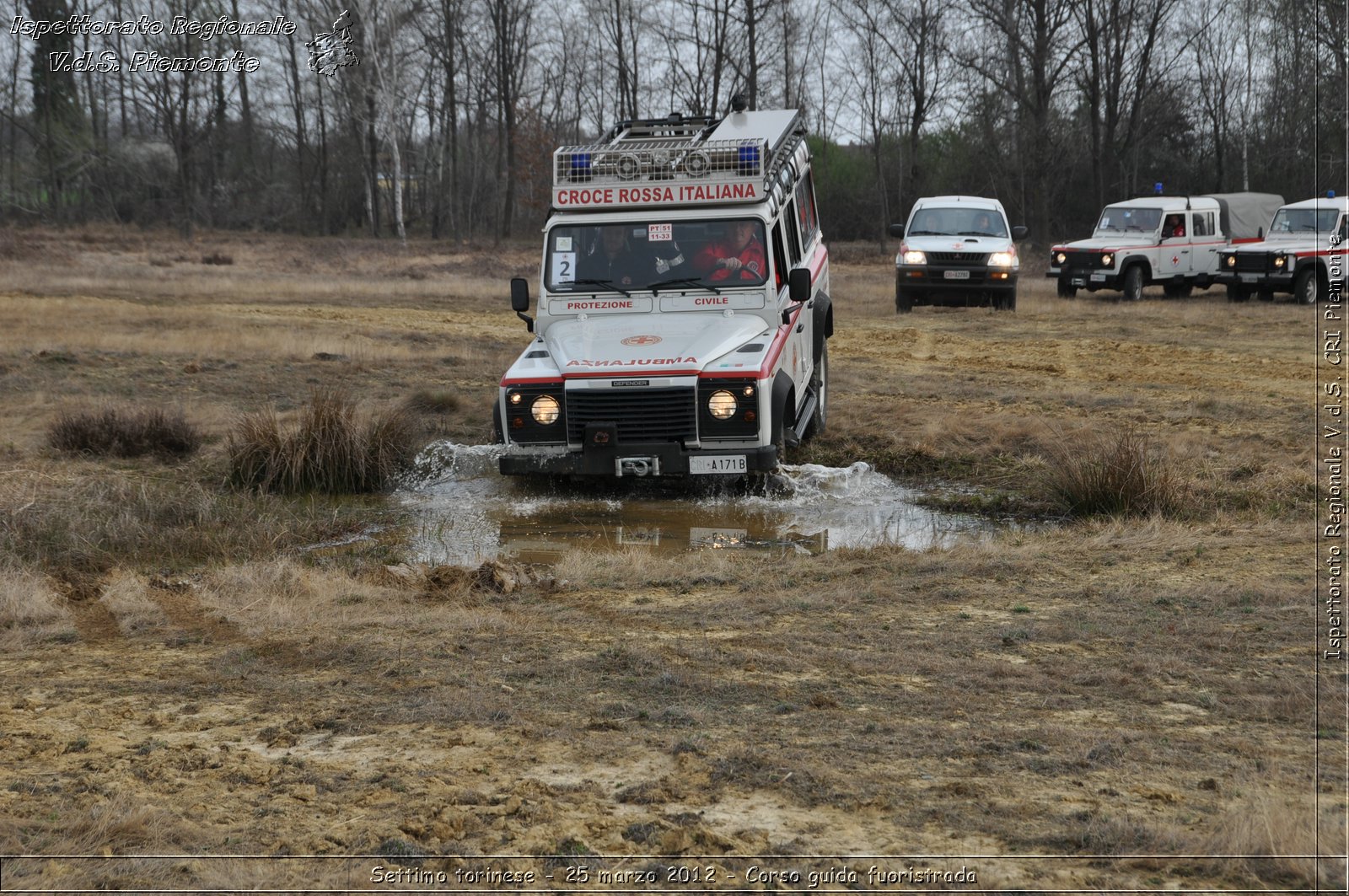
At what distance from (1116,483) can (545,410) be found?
413cm

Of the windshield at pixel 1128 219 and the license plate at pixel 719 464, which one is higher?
the windshield at pixel 1128 219

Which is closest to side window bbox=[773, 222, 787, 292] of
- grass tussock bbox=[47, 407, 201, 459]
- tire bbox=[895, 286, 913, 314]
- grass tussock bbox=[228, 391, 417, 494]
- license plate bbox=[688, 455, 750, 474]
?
license plate bbox=[688, 455, 750, 474]

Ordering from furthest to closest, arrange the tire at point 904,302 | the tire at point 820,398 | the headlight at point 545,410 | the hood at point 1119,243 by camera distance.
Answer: the hood at point 1119,243
the tire at point 904,302
the tire at point 820,398
the headlight at point 545,410

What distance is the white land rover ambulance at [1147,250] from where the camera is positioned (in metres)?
24.8

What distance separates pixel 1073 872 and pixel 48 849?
289cm

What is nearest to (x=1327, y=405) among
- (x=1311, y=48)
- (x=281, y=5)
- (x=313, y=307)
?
(x=313, y=307)

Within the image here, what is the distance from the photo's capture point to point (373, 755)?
4.40m

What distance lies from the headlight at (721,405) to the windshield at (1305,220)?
1856 centimetres

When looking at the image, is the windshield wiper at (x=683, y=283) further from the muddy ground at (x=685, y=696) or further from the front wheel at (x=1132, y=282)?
the front wheel at (x=1132, y=282)

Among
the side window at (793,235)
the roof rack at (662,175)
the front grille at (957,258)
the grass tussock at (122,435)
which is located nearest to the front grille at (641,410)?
the roof rack at (662,175)

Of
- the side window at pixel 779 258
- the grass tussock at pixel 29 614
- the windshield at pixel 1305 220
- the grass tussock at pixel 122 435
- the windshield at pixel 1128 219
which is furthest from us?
the windshield at pixel 1128 219

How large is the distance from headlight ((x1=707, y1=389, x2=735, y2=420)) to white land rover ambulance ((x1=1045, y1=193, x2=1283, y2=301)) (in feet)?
58.5

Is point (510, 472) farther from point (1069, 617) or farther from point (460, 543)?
point (1069, 617)

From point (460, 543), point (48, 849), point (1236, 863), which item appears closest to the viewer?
point (1236, 863)
